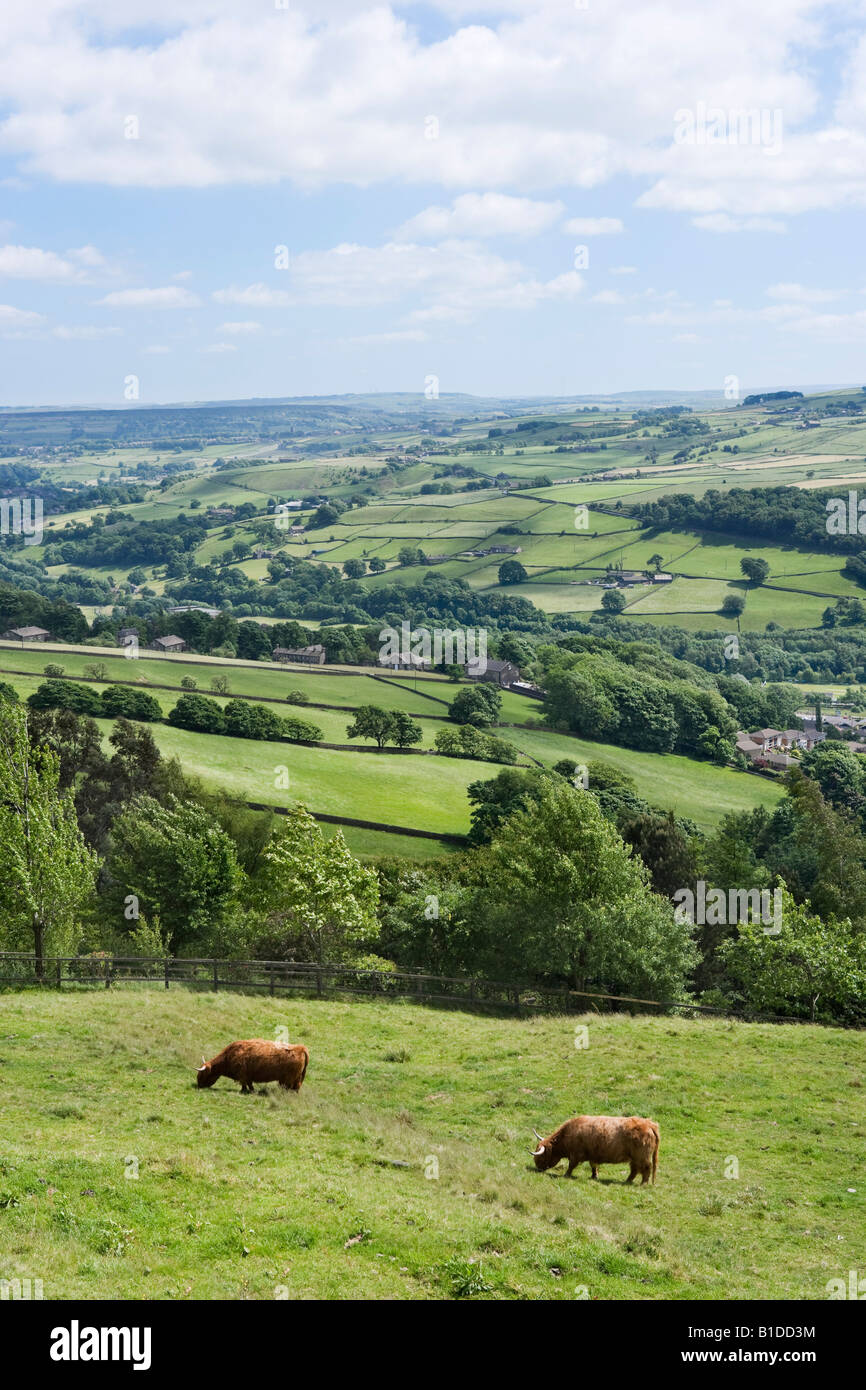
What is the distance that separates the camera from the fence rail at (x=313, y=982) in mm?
31516

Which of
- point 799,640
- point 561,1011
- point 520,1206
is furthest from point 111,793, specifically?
point 799,640

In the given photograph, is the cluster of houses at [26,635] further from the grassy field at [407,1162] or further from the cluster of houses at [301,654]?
the grassy field at [407,1162]

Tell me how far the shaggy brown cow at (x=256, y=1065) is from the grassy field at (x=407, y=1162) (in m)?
0.39

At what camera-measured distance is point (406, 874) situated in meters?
52.1

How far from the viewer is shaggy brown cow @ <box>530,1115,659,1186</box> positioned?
18672 millimetres

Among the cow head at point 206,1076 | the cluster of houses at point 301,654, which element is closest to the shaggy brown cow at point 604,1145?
the cow head at point 206,1076

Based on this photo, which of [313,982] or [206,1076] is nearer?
[206,1076]

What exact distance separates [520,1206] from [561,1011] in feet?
62.3

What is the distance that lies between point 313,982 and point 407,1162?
704 inches

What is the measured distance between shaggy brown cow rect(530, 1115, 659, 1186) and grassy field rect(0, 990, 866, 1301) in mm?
456

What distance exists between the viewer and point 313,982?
35.4 meters

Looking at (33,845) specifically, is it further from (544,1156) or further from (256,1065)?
(544,1156)

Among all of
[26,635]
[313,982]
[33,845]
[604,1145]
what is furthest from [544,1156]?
[26,635]

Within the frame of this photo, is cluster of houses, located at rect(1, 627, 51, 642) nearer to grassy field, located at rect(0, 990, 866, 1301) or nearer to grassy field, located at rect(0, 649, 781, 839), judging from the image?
grassy field, located at rect(0, 649, 781, 839)
